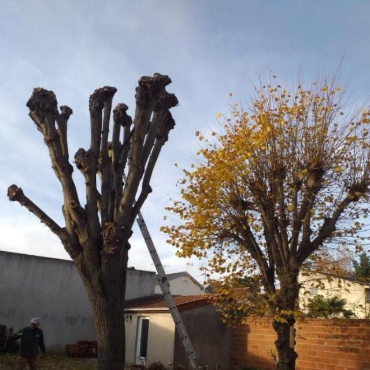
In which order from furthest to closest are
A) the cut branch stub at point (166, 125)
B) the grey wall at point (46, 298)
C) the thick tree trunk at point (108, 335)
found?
the grey wall at point (46, 298) < the cut branch stub at point (166, 125) < the thick tree trunk at point (108, 335)

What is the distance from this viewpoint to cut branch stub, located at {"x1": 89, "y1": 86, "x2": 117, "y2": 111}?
748 centimetres

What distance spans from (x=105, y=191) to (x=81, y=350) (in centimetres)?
1488

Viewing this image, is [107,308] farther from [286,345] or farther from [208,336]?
[208,336]

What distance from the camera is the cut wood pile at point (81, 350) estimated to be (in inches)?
771

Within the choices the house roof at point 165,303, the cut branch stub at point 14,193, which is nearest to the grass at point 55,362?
the house roof at point 165,303

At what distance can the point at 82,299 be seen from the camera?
72.9ft

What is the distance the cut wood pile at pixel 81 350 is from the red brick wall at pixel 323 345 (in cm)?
719

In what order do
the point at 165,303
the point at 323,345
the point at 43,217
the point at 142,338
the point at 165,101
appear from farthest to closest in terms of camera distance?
1. the point at 165,303
2. the point at 142,338
3. the point at 323,345
4. the point at 165,101
5. the point at 43,217

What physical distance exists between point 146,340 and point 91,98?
1377 centimetres

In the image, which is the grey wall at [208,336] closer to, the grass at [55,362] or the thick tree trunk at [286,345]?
the grass at [55,362]

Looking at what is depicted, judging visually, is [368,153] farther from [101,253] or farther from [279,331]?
[101,253]

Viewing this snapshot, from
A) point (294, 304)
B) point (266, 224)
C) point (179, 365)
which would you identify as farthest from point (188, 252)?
point (179, 365)

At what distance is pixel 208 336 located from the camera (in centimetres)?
1772

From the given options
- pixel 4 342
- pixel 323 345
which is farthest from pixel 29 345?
pixel 323 345
